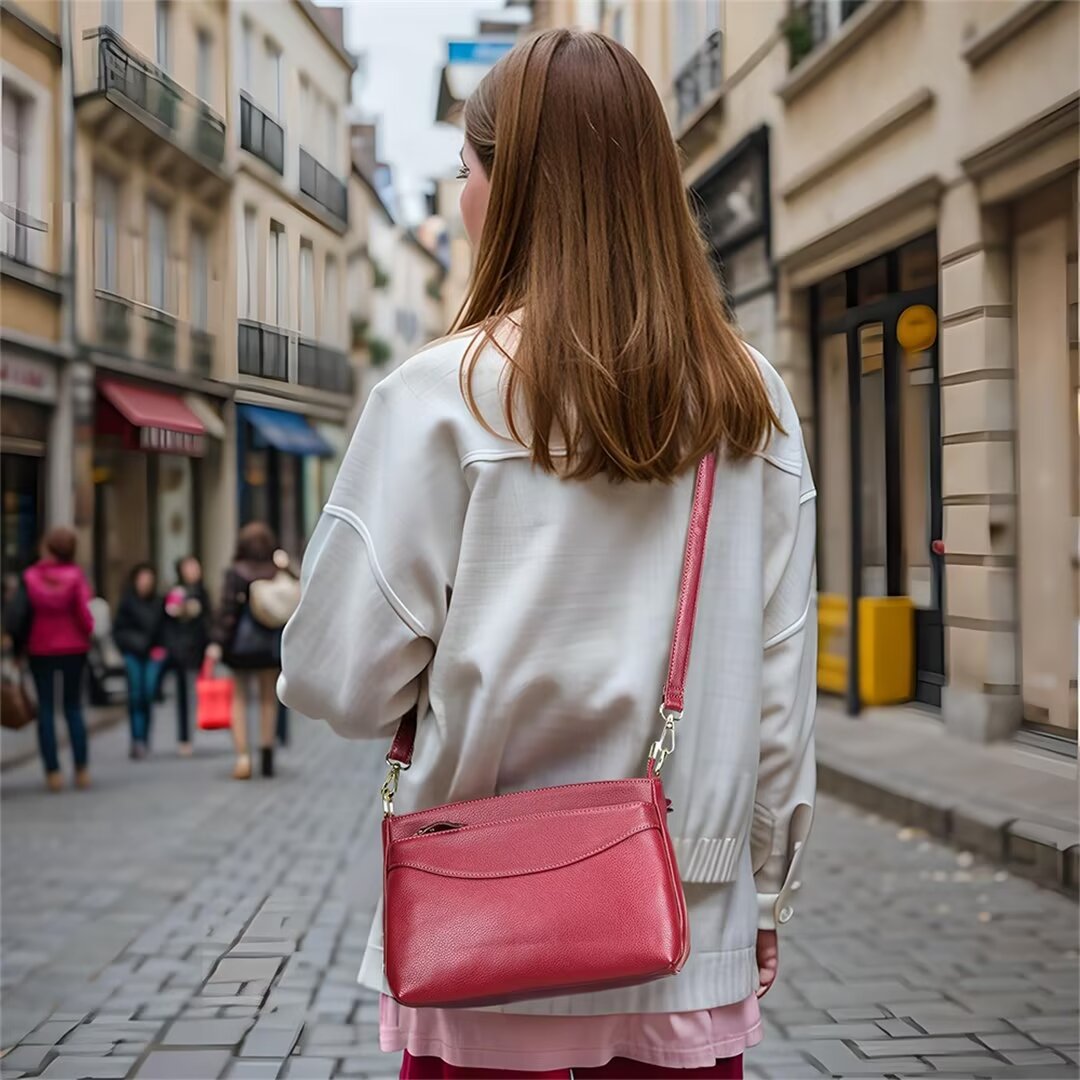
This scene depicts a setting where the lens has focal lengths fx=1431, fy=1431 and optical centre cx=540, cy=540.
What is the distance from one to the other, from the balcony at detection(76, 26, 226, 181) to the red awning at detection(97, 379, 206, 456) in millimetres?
495

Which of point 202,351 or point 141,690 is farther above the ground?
point 202,351

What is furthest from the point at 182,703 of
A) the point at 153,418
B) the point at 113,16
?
the point at 113,16

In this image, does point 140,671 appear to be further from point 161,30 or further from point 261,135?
point 161,30

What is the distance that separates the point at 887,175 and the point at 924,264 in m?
0.53

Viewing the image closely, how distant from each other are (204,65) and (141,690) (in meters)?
6.92

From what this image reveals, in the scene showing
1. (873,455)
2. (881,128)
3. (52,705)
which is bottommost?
(52,705)

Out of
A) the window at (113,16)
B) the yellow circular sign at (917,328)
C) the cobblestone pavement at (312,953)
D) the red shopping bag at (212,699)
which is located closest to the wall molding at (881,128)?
the yellow circular sign at (917,328)

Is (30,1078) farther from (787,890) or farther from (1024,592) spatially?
(1024,592)

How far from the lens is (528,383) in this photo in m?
1.40

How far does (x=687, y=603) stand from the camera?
56.1 inches

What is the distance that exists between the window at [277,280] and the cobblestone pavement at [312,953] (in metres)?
1.33

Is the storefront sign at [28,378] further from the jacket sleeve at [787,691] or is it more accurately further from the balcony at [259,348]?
the jacket sleeve at [787,691]

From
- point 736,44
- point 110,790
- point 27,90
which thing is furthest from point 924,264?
point 110,790

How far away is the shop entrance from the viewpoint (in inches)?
128
